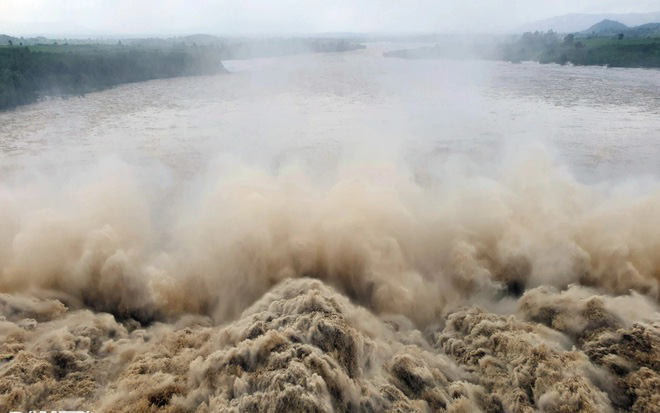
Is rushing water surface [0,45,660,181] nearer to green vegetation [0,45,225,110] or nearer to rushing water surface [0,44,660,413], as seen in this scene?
rushing water surface [0,44,660,413]

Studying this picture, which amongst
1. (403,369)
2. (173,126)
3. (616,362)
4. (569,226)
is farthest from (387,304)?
(173,126)

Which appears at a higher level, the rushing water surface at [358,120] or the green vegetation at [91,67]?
the green vegetation at [91,67]

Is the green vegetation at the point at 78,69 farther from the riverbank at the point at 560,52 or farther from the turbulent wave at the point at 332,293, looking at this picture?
the riverbank at the point at 560,52

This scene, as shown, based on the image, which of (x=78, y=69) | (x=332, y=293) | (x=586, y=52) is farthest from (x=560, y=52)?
(x=332, y=293)

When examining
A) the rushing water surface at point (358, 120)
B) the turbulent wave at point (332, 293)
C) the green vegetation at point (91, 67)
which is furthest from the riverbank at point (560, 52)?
the turbulent wave at point (332, 293)

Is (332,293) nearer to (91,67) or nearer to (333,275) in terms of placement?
(333,275)

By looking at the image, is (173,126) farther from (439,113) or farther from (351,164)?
(439,113)
